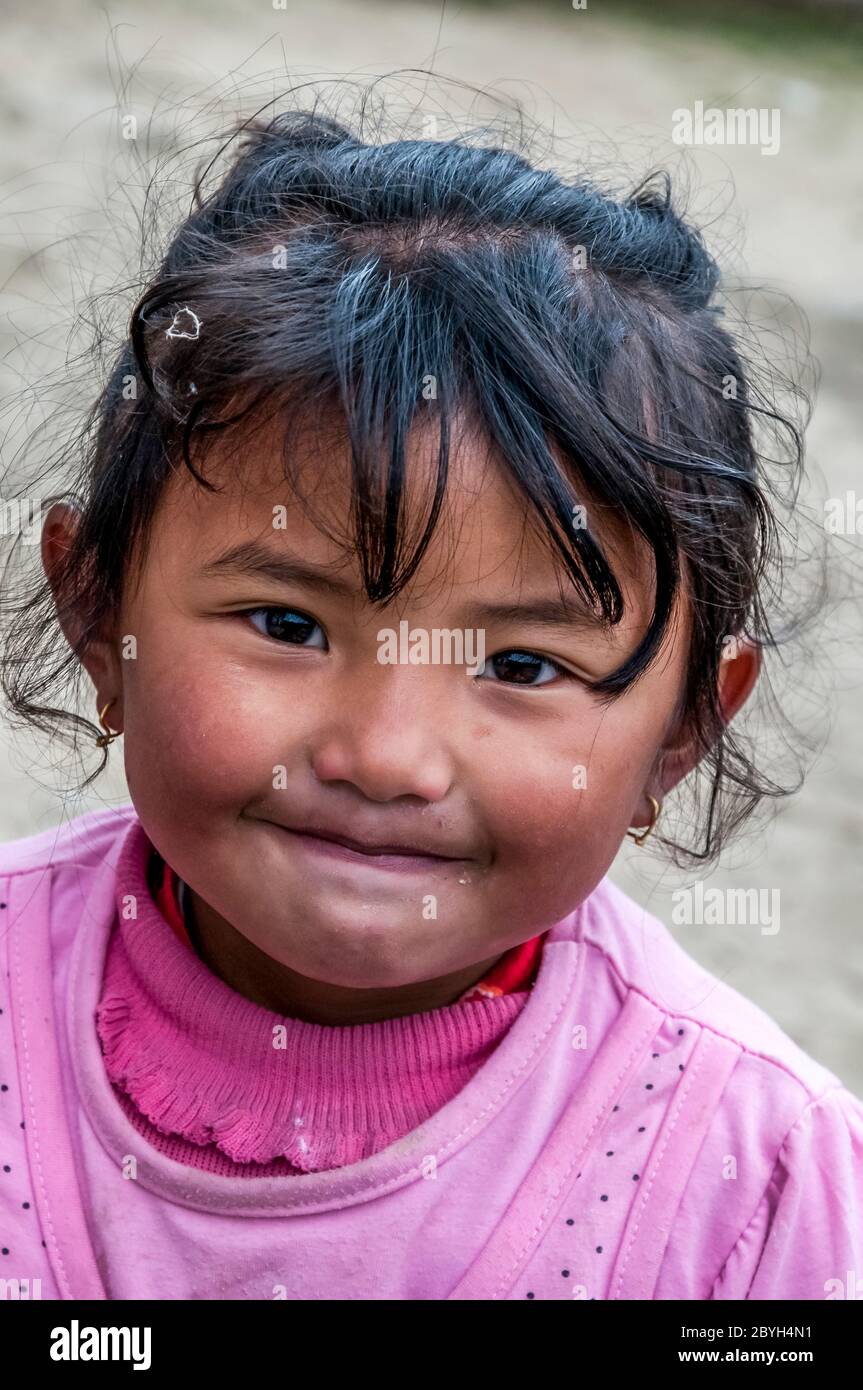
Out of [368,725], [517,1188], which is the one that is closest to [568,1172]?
[517,1188]

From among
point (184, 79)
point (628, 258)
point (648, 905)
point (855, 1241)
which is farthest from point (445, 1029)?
point (184, 79)

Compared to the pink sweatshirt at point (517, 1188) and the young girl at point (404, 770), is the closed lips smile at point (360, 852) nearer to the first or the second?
Answer: the young girl at point (404, 770)

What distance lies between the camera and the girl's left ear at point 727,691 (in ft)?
5.18

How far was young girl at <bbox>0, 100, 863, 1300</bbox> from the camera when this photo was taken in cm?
129

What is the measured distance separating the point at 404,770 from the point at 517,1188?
47 cm

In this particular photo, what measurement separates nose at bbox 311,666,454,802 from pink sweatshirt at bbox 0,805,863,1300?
0.39 metres

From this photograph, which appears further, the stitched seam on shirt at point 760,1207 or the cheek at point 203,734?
the stitched seam on shirt at point 760,1207

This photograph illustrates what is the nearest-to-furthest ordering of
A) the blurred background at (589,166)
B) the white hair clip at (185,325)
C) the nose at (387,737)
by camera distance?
1. the nose at (387,737)
2. the white hair clip at (185,325)
3. the blurred background at (589,166)

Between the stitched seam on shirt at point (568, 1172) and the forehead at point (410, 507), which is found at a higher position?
the forehead at point (410, 507)

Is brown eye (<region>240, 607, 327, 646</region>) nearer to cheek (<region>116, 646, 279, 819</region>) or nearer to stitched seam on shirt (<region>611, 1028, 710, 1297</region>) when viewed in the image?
cheek (<region>116, 646, 279, 819</region>)

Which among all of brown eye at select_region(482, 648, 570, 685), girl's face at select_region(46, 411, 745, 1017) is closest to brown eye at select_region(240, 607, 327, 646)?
girl's face at select_region(46, 411, 745, 1017)

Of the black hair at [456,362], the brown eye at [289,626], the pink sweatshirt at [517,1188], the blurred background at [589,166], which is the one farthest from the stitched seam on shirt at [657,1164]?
the brown eye at [289,626]

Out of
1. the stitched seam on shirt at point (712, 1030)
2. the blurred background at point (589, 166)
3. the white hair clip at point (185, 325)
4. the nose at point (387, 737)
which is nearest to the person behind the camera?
the nose at point (387, 737)

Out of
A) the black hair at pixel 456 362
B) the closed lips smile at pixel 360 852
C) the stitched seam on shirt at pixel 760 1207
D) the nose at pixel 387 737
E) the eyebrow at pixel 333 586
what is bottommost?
the stitched seam on shirt at pixel 760 1207
